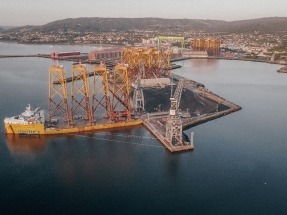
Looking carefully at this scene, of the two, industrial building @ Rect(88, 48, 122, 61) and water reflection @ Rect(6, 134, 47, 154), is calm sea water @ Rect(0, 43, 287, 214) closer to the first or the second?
water reflection @ Rect(6, 134, 47, 154)

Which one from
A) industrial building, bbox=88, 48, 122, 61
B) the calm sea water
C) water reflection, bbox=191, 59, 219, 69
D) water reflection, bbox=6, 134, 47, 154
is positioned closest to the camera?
the calm sea water

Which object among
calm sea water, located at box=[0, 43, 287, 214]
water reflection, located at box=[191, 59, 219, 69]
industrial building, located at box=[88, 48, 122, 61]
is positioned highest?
industrial building, located at box=[88, 48, 122, 61]

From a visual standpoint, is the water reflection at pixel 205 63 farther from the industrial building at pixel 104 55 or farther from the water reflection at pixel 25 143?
the water reflection at pixel 25 143

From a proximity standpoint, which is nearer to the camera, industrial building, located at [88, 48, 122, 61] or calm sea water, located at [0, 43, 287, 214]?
calm sea water, located at [0, 43, 287, 214]

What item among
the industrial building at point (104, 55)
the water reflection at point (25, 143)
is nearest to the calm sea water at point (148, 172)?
the water reflection at point (25, 143)

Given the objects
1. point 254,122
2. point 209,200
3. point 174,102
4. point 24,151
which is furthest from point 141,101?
point 209,200

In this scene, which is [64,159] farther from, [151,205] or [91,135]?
[151,205]

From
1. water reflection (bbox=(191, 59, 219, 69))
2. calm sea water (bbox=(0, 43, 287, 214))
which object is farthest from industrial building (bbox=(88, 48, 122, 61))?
calm sea water (bbox=(0, 43, 287, 214))

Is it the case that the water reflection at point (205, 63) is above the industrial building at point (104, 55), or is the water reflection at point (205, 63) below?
below
